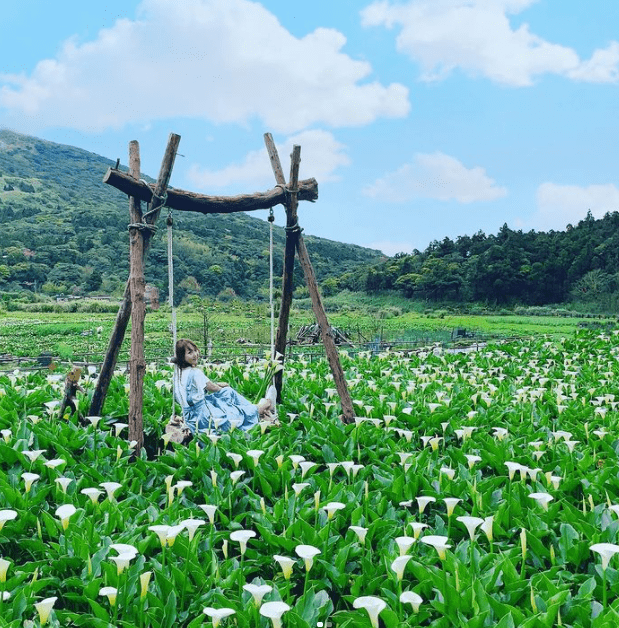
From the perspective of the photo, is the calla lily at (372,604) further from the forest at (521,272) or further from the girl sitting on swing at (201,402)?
the forest at (521,272)

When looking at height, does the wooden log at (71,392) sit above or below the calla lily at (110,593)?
above

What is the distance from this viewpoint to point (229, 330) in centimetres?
2709

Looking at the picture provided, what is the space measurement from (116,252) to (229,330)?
18824 mm

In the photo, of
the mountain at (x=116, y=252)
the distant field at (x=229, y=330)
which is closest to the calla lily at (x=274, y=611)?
the distant field at (x=229, y=330)

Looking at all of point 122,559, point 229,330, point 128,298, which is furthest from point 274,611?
point 229,330

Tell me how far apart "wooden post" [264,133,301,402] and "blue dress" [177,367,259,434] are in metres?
1.12

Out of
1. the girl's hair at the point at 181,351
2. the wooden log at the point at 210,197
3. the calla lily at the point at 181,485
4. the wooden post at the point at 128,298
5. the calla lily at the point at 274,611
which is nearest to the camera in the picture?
the calla lily at the point at 274,611

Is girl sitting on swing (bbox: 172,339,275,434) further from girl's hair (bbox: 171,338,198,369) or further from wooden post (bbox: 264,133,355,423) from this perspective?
wooden post (bbox: 264,133,355,423)

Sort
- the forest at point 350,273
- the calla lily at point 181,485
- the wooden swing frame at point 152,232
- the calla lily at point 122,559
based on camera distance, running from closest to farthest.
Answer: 1. the calla lily at point 122,559
2. the calla lily at point 181,485
3. the wooden swing frame at point 152,232
4. the forest at point 350,273

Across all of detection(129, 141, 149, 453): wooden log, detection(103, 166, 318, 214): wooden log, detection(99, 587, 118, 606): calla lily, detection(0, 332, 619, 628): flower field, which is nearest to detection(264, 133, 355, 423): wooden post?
detection(103, 166, 318, 214): wooden log

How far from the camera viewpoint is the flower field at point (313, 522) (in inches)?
109

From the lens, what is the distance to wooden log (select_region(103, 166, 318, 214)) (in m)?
5.59

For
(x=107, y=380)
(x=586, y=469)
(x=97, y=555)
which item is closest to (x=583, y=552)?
(x=586, y=469)

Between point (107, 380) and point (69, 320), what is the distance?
25.9 m
